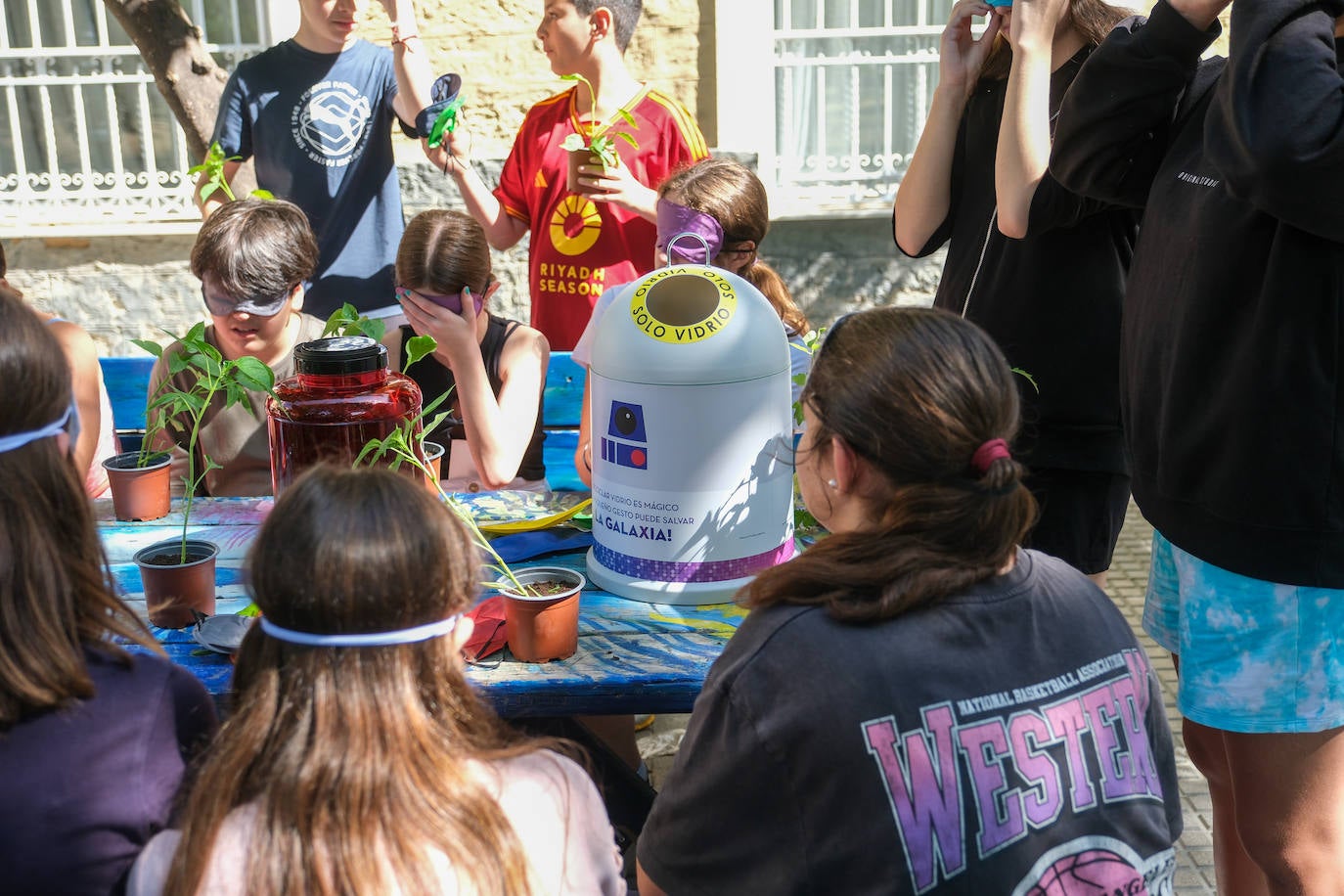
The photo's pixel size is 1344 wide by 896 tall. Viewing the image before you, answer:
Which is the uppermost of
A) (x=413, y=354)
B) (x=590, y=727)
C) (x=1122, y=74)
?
(x=1122, y=74)

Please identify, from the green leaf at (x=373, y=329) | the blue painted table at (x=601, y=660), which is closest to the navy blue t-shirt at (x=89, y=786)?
the blue painted table at (x=601, y=660)

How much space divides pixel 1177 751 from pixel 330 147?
3299 millimetres

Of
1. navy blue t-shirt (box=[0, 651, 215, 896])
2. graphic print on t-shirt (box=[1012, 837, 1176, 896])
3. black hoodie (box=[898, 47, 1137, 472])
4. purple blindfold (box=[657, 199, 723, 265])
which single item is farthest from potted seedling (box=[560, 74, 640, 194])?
graphic print on t-shirt (box=[1012, 837, 1176, 896])

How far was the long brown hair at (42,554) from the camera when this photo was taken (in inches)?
54.5

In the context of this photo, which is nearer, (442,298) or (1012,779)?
(1012,779)

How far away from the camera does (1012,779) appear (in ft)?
4.50

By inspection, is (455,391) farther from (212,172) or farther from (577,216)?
(212,172)

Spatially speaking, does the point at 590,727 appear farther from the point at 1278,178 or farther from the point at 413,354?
the point at 1278,178

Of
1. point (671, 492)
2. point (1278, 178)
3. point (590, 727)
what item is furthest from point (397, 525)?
point (590, 727)

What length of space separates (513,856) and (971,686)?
0.52 meters

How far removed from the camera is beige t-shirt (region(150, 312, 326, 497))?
9.73ft

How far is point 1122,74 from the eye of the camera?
6.97 ft

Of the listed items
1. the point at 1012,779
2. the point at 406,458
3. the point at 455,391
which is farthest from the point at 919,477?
the point at 455,391

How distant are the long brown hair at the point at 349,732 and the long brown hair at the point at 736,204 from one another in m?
1.67
